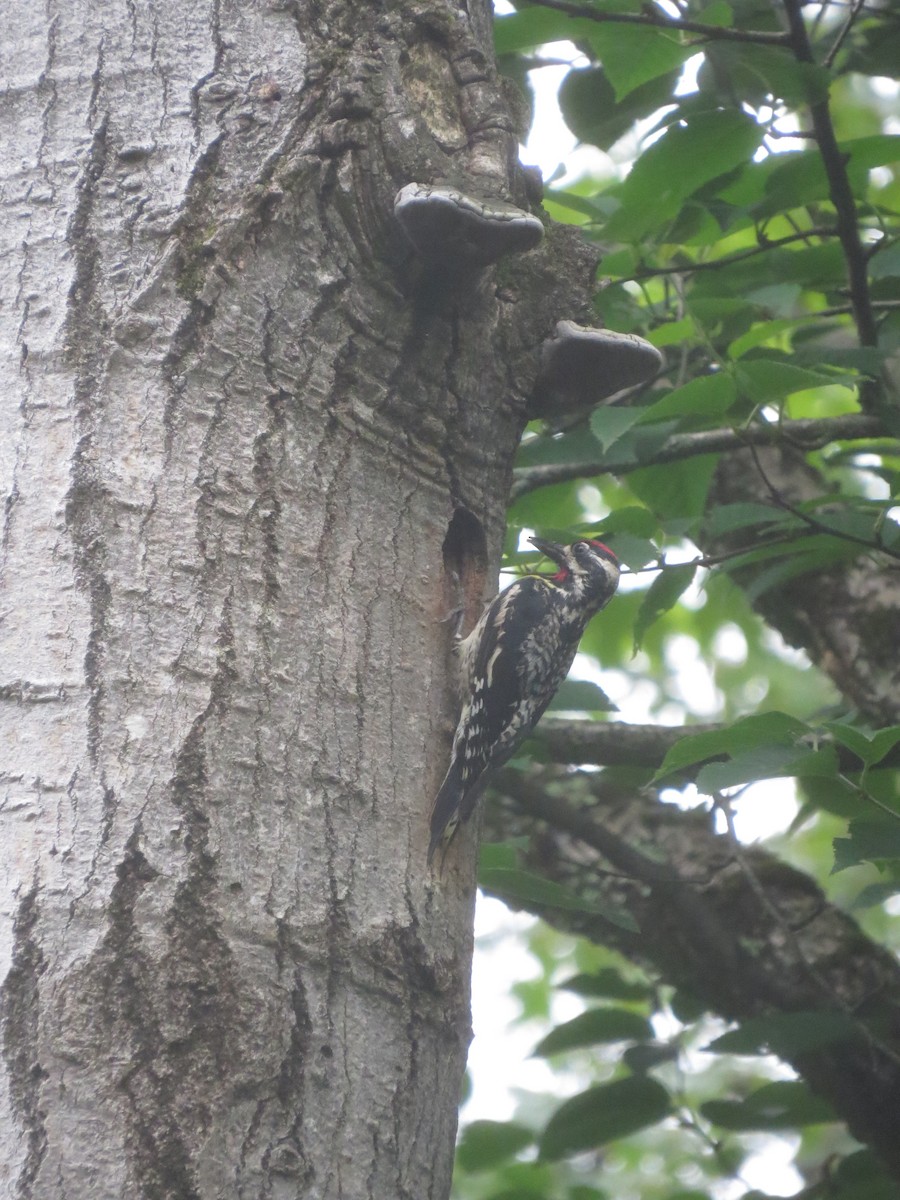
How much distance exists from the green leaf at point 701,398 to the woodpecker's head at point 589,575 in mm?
1120

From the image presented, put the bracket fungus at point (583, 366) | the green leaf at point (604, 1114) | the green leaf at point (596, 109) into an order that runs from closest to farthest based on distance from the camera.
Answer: the bracket fungus at point (583, 366), the green leaf at point (604, 1114), the green leaf at point (596, 109)

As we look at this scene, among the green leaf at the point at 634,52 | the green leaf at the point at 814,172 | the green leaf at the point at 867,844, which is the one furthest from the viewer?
the green leaf at the point at 814,172

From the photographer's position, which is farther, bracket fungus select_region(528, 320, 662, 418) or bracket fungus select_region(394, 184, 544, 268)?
bracket fungus select_region(528, 320, 662, 418)

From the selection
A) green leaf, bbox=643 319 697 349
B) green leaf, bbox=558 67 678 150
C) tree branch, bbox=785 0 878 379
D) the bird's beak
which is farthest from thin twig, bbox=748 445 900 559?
green leaf, bbox=558 67 678 150

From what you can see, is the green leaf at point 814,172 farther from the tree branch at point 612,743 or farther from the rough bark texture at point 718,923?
the rough bark texture at point 718,923

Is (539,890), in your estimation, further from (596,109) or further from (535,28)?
(596,109)

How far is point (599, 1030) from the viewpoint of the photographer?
3.22 meters

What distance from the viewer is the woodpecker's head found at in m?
3.95

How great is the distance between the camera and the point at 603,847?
3.95 meters

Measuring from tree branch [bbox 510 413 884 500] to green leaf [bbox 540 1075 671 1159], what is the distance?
1530 millimetres

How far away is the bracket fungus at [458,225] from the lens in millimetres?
2186

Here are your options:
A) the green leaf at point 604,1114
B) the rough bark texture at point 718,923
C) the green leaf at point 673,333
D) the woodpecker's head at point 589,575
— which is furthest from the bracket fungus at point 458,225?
the green leaf at point 604,1114

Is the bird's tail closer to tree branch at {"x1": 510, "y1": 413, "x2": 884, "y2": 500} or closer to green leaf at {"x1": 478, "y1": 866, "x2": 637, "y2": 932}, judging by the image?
green leaf at {"x1": 478, "y1": 866, "x2": 637, "y2": 932}

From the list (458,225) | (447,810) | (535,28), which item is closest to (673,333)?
(535,28)
